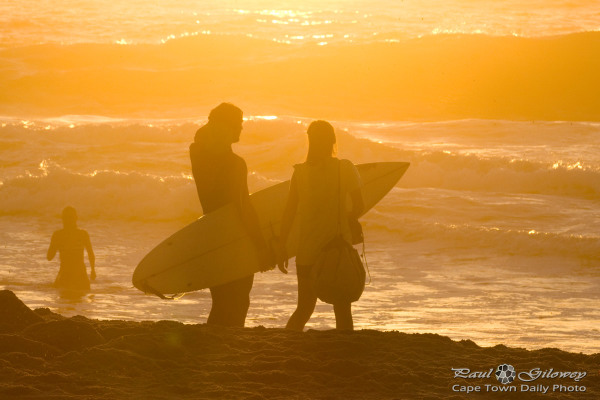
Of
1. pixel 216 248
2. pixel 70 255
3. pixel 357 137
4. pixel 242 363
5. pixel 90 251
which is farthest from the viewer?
pixel 357 137

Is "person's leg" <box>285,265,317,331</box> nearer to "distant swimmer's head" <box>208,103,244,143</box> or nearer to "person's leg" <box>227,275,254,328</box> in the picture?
"person's leg" <box>227,275,254,328</box>

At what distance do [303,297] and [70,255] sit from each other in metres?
5.55

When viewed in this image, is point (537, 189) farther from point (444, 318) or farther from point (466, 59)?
point (466, 59)

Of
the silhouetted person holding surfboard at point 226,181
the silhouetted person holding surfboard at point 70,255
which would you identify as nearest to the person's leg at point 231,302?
the silhouetted person holding surfboard at point 226,181

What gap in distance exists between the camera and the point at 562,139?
885 inches

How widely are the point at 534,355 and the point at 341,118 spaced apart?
82.6ft

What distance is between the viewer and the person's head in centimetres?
537

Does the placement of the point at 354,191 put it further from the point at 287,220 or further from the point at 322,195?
the point at 287,220

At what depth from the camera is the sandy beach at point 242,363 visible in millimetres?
4469

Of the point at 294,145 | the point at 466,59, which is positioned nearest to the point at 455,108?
the point at 466,59

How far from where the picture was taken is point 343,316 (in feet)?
17.9

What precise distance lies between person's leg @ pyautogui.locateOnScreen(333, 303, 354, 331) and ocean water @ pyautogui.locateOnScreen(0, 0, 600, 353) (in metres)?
2.55

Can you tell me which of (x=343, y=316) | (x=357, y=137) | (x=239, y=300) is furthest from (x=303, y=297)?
(x=357, y=137)

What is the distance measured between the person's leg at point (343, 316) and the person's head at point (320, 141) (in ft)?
2.54
